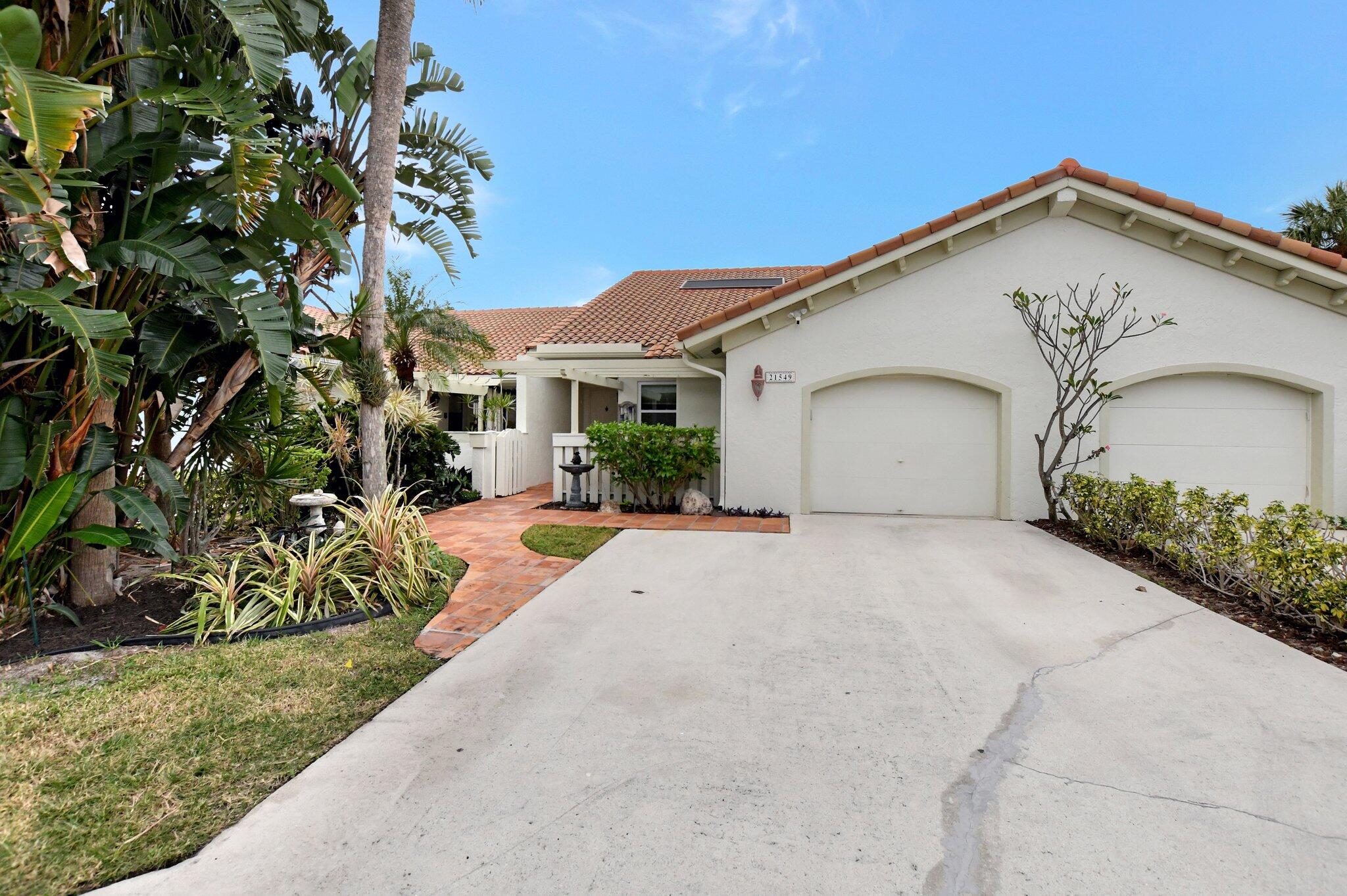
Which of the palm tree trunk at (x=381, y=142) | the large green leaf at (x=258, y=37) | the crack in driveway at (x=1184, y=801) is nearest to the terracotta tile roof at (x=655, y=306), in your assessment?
the palm tree trunk at (x=381, y=142)

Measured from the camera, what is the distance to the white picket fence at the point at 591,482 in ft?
36.9

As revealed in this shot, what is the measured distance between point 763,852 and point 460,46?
10.5 m

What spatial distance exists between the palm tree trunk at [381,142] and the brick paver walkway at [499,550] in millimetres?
1573

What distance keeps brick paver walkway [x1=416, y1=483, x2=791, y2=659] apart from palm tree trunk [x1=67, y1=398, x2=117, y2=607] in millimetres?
2642

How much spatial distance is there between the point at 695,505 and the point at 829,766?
748 centimetres

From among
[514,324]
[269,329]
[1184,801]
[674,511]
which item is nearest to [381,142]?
[269,329]

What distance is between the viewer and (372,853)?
226 cm

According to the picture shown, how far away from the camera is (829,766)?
2.89m

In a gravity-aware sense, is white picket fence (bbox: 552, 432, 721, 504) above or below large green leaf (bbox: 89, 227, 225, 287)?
below

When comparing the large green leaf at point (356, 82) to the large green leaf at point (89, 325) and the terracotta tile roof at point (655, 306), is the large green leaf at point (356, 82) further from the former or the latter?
the terracotta tile roof at point (655, 306)

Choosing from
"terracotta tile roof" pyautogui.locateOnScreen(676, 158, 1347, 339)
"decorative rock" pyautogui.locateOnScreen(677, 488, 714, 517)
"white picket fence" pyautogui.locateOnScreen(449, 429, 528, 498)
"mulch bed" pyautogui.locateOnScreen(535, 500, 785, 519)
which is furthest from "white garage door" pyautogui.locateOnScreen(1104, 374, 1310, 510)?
"white picket fence" pyautogui.locateOnScreen(449, 429, 528, 498)

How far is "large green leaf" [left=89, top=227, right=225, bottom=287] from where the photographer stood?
13.5ft

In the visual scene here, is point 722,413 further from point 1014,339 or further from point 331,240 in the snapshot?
point 331,240

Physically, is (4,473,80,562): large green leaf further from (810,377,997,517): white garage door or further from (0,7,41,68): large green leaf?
(810,377,997,517): white garage door
